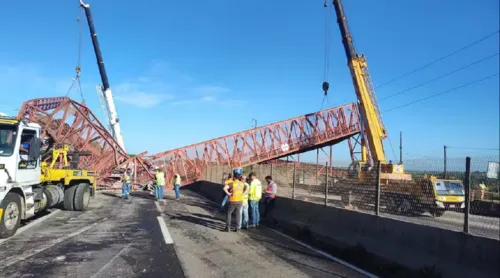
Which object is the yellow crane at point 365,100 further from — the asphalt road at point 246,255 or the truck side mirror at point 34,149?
the truck side mirror at point 34,149

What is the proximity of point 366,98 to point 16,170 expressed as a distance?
1812 centimetres

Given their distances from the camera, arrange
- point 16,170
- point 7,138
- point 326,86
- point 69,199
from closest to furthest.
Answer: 1. point 16,170
2. point 7,138
3. point 69,199
4. point 326,86

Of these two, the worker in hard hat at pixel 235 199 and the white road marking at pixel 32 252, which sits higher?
the worker in hard hat at pixel 235 199

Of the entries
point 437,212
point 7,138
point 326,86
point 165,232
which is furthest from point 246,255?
point 326,86

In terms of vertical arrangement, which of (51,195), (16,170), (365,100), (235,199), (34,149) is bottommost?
(51,195)

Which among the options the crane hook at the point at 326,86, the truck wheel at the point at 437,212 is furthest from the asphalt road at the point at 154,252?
the crane hook at the point at 326,86

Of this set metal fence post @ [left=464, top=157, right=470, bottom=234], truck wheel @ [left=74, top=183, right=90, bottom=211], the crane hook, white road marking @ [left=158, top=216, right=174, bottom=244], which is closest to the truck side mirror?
white road marking @ [left=158, top=216, right=174, bottom=244]

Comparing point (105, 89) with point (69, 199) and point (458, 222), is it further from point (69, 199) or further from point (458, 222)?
point (458, 222)

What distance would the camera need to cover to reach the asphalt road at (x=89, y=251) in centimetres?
691

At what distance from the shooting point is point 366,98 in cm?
2334

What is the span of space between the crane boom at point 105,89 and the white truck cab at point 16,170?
26.6 metres

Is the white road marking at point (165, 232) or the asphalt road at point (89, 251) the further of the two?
the white road marking at point (165, 232)

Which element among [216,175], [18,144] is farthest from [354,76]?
[18,144]

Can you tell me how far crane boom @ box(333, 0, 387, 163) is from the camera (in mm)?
23062
